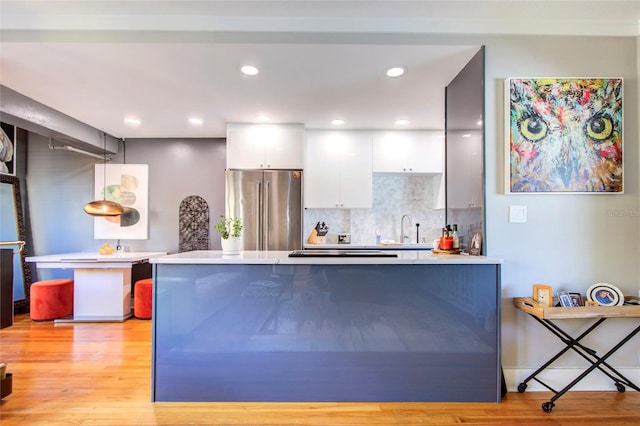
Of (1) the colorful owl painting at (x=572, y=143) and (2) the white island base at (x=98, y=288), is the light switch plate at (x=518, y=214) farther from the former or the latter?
(2) the white island base at (x=98, y=288)

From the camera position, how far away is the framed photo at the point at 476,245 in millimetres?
2244

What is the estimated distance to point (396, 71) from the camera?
8.35ft

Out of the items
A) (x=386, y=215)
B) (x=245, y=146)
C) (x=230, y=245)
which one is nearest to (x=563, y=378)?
(x=230, y=245)

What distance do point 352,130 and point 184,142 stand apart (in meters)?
2.43

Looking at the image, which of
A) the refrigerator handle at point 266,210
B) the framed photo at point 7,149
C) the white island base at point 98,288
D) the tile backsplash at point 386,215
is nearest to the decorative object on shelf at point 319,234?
the tile backsplash at point 386,215

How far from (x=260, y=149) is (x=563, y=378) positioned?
3.48 metres

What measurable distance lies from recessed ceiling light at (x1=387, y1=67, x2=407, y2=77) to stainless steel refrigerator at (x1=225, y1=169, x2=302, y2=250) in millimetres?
1653

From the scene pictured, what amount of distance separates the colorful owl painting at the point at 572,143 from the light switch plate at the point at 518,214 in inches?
4.8

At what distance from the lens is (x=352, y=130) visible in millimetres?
4156

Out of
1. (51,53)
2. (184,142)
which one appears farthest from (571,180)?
(184,142)

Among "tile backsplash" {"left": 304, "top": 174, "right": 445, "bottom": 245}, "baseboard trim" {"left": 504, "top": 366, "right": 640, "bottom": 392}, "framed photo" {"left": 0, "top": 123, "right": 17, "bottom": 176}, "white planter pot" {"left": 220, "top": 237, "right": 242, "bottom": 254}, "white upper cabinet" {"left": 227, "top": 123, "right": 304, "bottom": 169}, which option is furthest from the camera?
"tile backsplash" {"left": 304, "top": 174, "right": 445, "bottom": 245}

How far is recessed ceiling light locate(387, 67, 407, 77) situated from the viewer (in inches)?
98.8

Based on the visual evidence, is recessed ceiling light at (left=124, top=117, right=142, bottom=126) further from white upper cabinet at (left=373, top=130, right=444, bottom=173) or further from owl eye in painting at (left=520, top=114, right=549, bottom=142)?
owl eye in painting at (left=520, top=114, right=549, bottom=142)

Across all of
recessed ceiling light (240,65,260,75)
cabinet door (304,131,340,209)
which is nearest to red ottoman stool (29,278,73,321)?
cabinet door (304,131,340,209)
